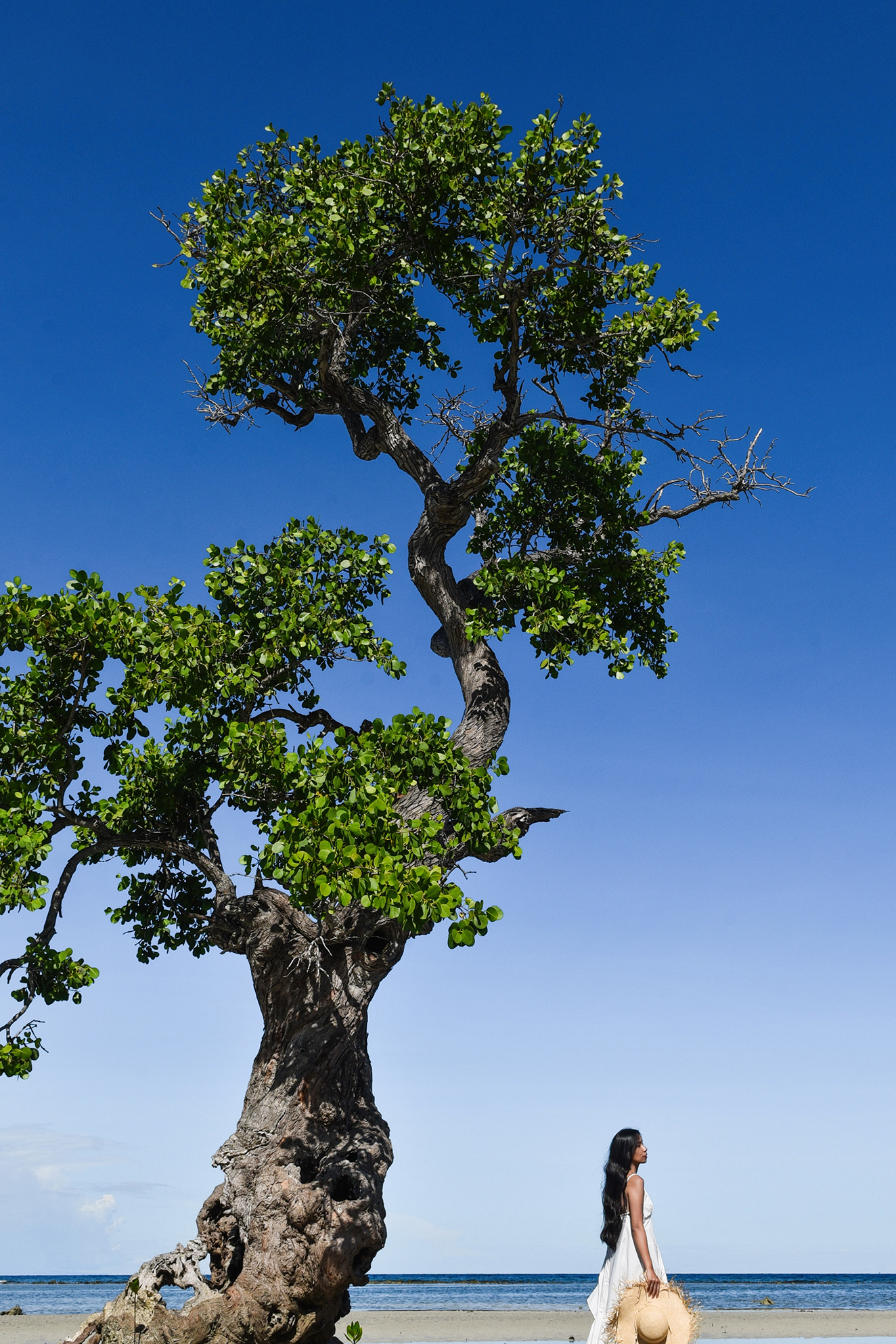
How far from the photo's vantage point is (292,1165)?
11055 mm

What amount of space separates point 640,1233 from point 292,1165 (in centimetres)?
423

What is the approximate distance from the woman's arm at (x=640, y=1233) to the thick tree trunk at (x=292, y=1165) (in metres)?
3.78

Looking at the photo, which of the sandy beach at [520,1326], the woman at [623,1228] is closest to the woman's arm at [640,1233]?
the woman at [623,1228]

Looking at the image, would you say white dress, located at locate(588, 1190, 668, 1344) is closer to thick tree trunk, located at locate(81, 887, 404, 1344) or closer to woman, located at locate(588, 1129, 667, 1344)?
woman, located at locate(588, 1129, 667, 1344)

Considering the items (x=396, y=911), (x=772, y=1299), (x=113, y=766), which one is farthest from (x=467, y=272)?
(x=772, y=1299)

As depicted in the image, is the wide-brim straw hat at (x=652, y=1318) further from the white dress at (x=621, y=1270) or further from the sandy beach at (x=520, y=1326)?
the sandy beach at (x=520, y=1326)

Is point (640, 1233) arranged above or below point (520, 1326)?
above

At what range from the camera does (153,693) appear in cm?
1172

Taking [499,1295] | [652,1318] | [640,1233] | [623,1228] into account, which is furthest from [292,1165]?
[499,1295]

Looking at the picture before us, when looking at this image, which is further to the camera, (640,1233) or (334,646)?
(334,646)

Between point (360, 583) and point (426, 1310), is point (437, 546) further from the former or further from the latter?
point (426, 1310)

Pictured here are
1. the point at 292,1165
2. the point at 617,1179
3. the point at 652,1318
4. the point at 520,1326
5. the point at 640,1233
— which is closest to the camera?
the point at 652,1318

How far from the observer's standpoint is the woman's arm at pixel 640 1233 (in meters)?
8.27

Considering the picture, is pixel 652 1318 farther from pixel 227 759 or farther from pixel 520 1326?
pixel 520 1326
